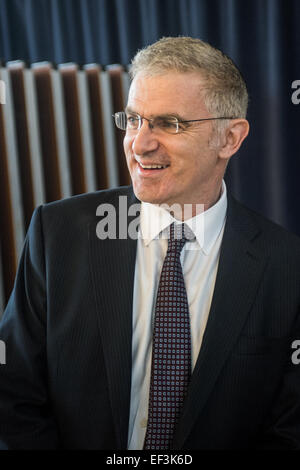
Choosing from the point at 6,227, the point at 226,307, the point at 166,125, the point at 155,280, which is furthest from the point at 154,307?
the point at 6,227

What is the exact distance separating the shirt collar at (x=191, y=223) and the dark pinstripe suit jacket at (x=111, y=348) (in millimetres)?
45

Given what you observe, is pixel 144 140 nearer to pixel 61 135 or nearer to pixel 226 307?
pixel 226 307

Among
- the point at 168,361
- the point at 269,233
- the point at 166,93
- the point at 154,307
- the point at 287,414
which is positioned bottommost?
the point at 287,414

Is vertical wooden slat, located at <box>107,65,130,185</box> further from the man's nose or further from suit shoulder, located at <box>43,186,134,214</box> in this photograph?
the man's nose

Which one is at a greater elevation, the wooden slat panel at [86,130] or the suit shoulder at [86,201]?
the wooden slat panel at [86,130]

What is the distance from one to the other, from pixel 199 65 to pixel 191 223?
38cm

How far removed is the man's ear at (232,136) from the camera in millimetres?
1387

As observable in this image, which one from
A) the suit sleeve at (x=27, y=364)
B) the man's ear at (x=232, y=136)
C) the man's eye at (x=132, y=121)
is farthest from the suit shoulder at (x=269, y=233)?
the suit sleeve at (x=27, y=364)

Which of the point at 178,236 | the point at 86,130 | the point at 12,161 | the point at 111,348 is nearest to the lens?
the point at 111,348


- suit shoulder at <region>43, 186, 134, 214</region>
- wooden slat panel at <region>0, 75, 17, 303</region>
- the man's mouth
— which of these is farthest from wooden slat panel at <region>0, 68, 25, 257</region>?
the man's mouth

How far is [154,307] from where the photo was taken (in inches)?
50.9

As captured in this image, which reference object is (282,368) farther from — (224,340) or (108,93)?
(108,93)

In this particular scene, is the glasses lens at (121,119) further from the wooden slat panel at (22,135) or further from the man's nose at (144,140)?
the wooden slat panel at (22,135)
